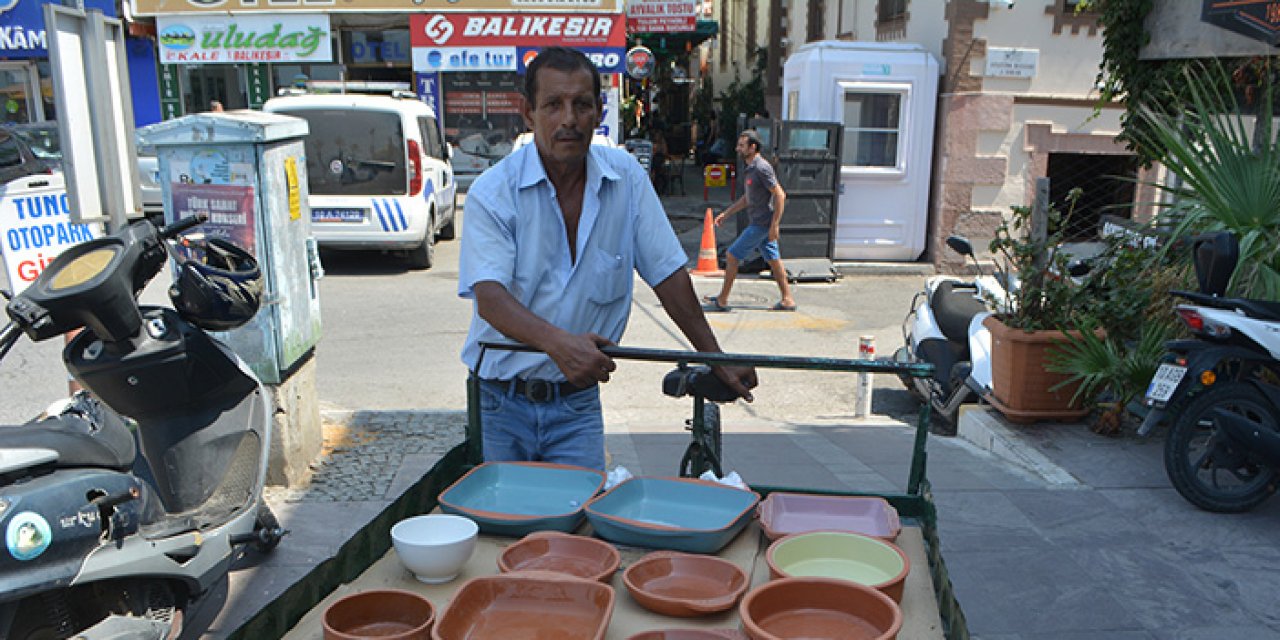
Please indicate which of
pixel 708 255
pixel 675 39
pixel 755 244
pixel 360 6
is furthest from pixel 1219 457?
pixel 675 39

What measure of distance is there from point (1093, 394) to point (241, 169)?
4744 millimetres

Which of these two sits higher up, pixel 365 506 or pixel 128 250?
pixel 128 250

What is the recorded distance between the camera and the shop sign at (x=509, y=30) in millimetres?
18031

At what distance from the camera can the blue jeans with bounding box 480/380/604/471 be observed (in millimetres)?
2762

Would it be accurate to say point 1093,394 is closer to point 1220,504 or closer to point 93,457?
point 1220,504

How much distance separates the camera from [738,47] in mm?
27891

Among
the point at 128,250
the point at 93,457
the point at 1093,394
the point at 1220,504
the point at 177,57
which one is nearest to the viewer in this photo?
the point at 93,457

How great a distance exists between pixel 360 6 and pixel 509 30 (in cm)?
284

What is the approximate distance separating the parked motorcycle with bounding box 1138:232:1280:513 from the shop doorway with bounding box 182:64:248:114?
62.7 feet

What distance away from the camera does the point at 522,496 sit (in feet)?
7.47

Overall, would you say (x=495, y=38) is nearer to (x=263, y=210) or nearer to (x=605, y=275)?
(x=263, y=210)

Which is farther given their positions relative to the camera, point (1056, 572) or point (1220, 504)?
point (1220, 504)

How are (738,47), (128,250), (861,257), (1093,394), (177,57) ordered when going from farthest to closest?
(738,47), (177,57), (861,257), (1093,394), (128,250)

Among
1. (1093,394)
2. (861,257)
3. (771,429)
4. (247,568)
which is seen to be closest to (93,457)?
(247,568)
